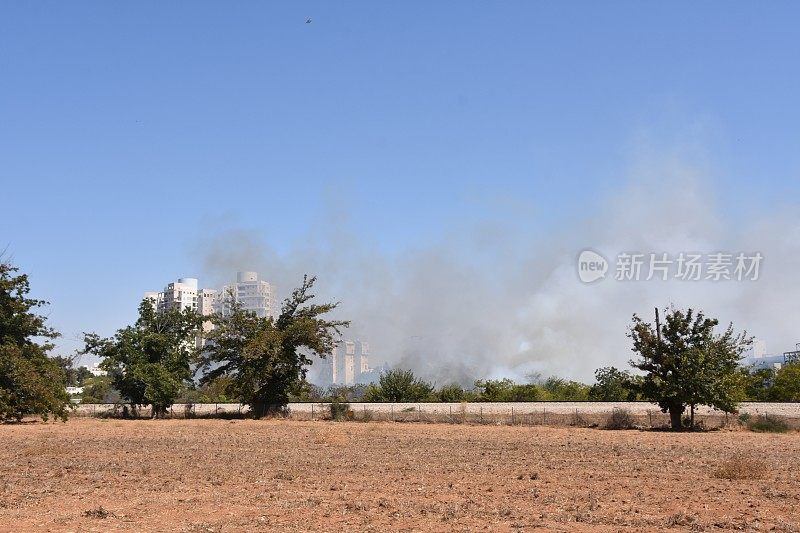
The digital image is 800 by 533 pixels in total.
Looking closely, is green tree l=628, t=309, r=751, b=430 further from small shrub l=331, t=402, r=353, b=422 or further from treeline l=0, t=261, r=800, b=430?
small shrub l=331, t=402, r=353, b=422

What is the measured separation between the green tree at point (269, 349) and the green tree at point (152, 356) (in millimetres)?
3086

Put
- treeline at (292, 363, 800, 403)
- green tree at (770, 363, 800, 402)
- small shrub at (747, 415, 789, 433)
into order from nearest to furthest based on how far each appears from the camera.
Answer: small shrub at (747, 415, 789, 433)
green tree at (770, 363, 800, 402)
treeline at (292, 363, 800, 403)

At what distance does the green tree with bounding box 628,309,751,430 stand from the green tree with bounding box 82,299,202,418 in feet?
119

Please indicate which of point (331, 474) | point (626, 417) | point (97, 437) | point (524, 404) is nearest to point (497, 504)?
point (331, 474)

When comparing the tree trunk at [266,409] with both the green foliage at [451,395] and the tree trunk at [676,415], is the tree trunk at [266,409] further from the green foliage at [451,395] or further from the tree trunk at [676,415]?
the tree trunk at [676,415]

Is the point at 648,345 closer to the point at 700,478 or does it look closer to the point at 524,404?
the point at 524,404

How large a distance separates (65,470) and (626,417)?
119ft

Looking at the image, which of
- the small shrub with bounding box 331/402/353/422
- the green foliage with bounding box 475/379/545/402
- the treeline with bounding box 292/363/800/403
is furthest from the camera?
the green foliage with bounding box 475/379/545/402

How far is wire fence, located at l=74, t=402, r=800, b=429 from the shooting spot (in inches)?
1871

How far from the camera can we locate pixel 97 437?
35.5 meters

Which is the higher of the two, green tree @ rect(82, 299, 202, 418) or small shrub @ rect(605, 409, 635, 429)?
green tree @ rect(82, 299, 202, 418)

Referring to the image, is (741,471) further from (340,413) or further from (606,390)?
(606,390)

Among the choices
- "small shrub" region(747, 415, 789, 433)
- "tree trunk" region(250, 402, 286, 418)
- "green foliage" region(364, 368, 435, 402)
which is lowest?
"small shrub" region(747, 415, 789, 433)

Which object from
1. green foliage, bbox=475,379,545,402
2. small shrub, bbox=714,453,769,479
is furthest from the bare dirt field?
green foliage, bbox=475,379,545,402
